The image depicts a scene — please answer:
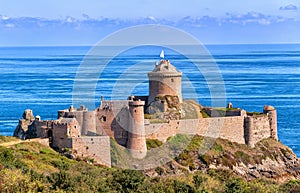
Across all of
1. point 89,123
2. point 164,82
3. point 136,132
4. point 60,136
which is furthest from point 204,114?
point 60,136

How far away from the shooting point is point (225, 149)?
Result: 55.3 meters

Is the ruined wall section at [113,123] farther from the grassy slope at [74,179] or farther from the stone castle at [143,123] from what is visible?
the grassy slope at [74,179]

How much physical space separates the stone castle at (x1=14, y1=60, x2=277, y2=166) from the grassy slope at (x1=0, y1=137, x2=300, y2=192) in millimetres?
1989

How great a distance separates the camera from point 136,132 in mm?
48688

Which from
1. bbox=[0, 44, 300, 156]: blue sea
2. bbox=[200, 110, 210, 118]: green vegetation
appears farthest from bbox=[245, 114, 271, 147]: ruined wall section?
bbox=[0, 44, 300, 156]: blue sea

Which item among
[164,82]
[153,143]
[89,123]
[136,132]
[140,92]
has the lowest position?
[153,143]

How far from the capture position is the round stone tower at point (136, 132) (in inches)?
1897

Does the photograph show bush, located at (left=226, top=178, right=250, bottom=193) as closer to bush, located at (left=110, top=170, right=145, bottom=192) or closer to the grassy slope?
the grassy slope

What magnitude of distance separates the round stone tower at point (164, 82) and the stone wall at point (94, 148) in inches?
400

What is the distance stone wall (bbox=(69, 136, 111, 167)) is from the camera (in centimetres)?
4634

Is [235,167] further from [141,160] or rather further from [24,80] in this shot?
[24,80]

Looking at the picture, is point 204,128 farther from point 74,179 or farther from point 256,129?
point 74,179

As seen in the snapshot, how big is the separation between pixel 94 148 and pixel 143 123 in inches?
161

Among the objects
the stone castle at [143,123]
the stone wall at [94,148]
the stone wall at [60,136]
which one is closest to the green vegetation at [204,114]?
the stone castle at [143,123]
